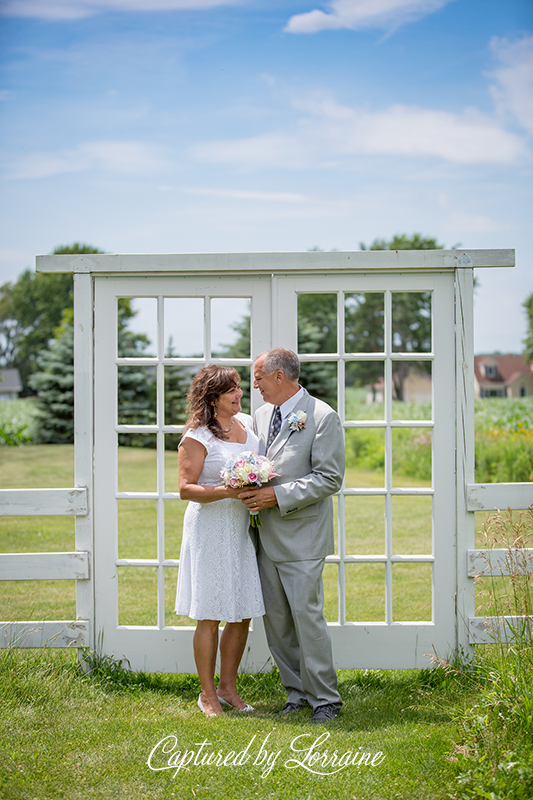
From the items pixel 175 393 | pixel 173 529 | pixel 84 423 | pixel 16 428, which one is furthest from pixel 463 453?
pixel 16 428

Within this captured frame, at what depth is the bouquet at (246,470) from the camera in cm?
287

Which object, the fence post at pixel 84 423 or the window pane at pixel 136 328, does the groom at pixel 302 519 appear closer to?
the fence post at pixel 84 423

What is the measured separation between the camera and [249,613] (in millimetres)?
3082

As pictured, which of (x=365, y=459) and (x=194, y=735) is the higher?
(x=365, y=459)

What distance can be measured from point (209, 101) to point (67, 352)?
1169 centimetres

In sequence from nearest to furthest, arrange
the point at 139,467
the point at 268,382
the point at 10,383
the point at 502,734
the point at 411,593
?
1. the point at 502,734
2. the point at 268,382
3. the point at 411,593
4. the point at 139,467
5. the point at 10,383

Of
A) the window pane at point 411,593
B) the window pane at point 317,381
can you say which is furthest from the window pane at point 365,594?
the window pane at point 317,381

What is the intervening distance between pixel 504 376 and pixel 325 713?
4824 cm

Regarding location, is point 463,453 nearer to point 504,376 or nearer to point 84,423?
point 84,423

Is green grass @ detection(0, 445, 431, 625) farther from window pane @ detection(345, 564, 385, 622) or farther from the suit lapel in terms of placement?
the suit lapel

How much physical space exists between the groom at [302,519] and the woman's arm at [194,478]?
0.14 meters

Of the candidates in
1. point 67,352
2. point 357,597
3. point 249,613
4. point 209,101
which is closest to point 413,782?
point 249,613

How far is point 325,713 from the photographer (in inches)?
121

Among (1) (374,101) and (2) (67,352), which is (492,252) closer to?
(2) (67,352)
